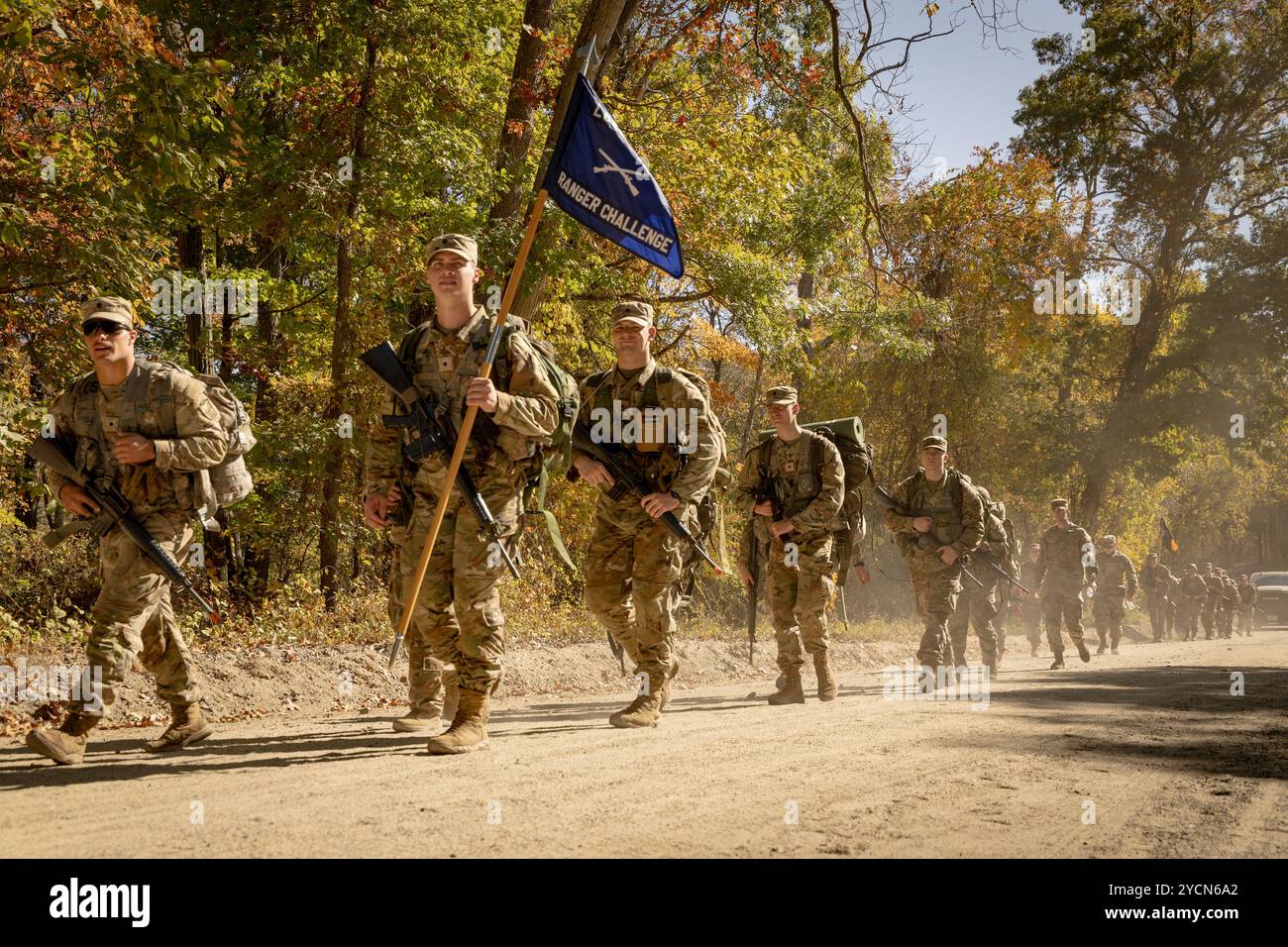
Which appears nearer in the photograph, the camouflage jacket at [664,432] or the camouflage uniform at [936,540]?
the camouflage jacket at [664,432]

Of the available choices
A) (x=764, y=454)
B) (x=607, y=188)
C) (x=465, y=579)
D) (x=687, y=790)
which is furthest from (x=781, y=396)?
(x=687, y=790)

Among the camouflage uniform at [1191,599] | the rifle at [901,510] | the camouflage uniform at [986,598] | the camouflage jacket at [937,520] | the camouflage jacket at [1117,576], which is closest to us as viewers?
the camouflage jacket at [937,520]

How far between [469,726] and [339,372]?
8.27m

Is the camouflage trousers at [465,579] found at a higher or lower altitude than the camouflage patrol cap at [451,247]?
lower

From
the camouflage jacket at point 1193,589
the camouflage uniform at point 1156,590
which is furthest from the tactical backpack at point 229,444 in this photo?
the camouflage jacket at point 1193,589

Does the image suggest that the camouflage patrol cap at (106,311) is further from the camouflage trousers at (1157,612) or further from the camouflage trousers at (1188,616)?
the camouflage trousers at (1188,616)

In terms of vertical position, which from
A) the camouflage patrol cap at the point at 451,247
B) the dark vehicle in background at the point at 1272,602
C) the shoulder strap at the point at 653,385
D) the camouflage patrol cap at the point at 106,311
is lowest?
the dark vehicle in background at the point at 1272,602

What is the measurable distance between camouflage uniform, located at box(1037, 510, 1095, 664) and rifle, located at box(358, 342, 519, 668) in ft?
41.4

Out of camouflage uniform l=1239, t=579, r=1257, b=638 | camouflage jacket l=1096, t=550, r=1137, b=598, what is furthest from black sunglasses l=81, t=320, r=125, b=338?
camouflage uniform l=1239, t=579, r=1257, b=638

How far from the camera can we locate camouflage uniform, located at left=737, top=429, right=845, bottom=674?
8.80m

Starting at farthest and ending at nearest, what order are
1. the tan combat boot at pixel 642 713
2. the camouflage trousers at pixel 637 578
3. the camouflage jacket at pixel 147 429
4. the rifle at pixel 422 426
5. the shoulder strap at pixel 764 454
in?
the shoulder strap at pixel 764 454 < the camouflage trousers at pixel 637 578 < the tan combat boot at pixel 642 713 < the rifle at pixel 422 426 < the camouflage jacket at pixel 147 429

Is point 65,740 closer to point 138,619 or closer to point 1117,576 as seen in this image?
point 138,619

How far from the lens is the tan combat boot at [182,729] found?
5.77 m
